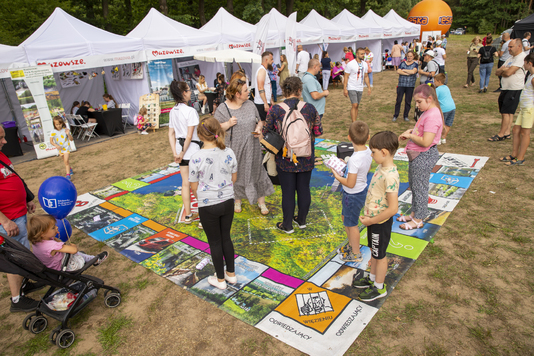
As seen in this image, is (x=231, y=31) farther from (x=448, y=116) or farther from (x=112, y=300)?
(x=112, y=300)

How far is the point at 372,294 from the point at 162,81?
1014 cm

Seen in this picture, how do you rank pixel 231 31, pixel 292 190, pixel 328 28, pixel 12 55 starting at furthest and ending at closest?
pixel 328 28 → pixel 231 31 → pixel 12 55 → pixel 292 190

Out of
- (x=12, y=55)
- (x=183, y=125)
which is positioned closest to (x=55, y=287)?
(x=183, y=125)

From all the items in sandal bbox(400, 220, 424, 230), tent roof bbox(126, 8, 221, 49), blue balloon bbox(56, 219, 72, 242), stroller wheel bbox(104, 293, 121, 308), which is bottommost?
stroller wheel bbox(104, 293, 121, 308)

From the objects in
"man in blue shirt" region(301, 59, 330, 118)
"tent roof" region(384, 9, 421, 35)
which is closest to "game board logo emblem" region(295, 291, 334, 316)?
"man in blue shirt" region(301, 59, 330, 118)

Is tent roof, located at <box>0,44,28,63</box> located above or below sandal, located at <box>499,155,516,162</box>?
above

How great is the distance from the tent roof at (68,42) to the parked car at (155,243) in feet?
21.9

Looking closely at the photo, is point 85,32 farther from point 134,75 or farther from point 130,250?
point 130,250

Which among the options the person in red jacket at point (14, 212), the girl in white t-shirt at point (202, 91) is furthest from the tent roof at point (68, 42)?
the person in red jacket at point (14, 212)

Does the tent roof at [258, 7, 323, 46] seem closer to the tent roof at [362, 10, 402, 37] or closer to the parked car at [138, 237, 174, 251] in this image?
the tent roof at [362, 10, 402, 37]

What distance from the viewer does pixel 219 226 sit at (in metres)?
2.79

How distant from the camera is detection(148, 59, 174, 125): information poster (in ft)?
34.9

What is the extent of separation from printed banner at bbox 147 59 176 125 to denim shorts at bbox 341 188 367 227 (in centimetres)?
891

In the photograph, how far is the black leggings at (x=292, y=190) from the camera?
3.73 m
